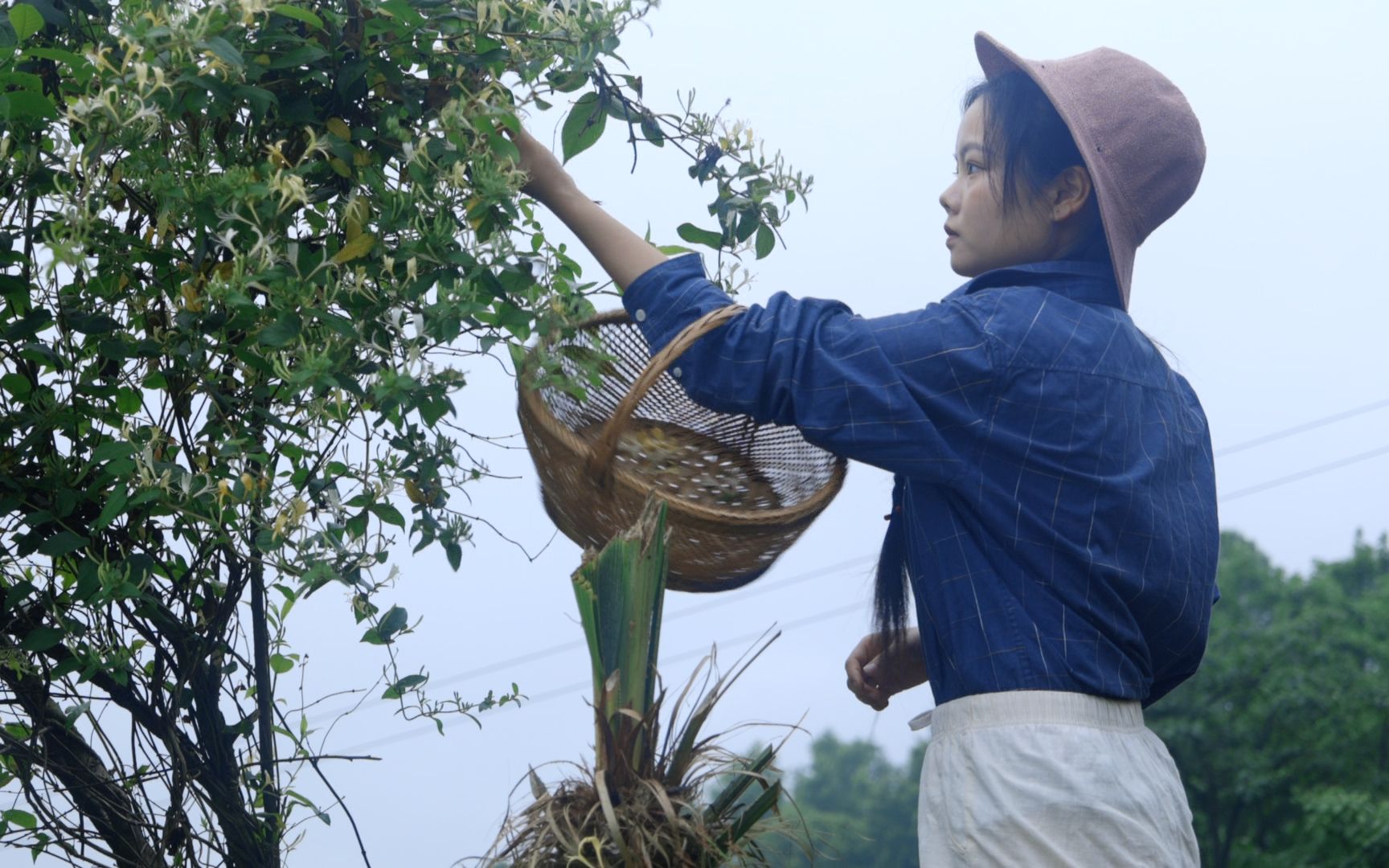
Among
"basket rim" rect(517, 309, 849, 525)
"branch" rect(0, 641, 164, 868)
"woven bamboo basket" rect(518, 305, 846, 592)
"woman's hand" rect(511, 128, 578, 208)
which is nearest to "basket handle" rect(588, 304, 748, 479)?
"woven bamboo basket" rect(518, 305, 846, 592)

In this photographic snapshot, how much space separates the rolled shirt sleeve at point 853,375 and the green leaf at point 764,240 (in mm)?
319

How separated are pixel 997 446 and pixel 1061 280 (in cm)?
23

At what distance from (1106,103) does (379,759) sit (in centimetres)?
113

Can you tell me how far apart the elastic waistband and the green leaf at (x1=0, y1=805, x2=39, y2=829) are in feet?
3.54

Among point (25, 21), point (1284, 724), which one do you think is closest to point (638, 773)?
point (25, 21)

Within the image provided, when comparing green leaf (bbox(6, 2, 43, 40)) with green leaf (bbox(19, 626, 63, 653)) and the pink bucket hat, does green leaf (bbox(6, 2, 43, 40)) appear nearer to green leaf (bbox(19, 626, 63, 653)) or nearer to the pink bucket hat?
green leaf (bbox(19, 626, 63, 653))

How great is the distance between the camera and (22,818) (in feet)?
5.37

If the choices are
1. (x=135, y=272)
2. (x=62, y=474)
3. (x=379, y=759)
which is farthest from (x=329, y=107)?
(x=379, y=759)

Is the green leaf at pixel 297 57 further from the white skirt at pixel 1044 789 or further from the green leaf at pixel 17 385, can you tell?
the white skirt at pixel 1044 789

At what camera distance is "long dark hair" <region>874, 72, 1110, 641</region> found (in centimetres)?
151

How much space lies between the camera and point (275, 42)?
1345mm

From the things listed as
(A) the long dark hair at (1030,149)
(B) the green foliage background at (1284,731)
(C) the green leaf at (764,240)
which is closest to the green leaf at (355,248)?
(C) the green leaf at (764,240)

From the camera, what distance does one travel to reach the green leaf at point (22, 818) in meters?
1.62

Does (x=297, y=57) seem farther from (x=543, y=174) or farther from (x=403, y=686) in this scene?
(x=403, y=686)
